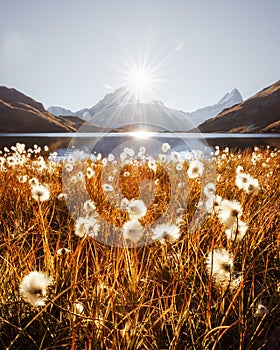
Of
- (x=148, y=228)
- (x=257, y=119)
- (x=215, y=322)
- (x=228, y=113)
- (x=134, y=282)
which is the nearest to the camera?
(x=215, y=322)

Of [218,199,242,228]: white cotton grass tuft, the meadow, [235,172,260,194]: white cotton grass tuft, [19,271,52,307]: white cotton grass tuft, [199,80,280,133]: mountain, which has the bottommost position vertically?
the meadow

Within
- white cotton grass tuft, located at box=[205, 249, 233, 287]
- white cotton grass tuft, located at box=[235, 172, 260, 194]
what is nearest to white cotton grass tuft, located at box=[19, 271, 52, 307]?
white cotton grass tuft, located at box=[205, 249, 233, 287]

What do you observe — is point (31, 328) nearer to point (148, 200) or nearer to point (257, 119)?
point (148, 200)

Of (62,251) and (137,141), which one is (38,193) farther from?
(137,141)

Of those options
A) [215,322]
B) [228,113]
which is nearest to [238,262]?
[215,322]

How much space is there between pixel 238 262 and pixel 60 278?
1.27m

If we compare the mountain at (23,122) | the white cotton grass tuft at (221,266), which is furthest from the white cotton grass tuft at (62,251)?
the mountain at (23,122)

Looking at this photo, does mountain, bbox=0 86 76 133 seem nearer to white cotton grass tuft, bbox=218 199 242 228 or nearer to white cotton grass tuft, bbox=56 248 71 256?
white cotton grass tuft, bbox=56 248 71 256

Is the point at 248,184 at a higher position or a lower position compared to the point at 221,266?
higher

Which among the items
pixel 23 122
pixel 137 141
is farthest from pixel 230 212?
pixel 23 122

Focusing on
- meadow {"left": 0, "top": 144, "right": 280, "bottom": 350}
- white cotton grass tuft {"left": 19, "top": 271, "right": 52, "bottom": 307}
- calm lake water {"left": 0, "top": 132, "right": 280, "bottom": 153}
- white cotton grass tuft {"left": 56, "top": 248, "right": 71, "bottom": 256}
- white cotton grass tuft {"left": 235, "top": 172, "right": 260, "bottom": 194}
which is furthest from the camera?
calm lake water {"left": 0, "top": 132, "right": 280, "bottom": 153}

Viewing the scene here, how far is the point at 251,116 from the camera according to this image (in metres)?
115

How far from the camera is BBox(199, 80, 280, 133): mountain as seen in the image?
350 ft

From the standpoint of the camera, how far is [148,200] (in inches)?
159
